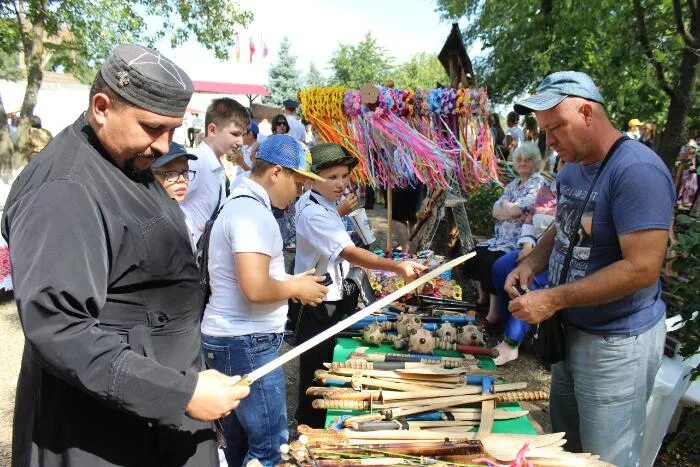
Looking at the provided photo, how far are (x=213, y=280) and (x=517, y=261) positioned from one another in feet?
8.79

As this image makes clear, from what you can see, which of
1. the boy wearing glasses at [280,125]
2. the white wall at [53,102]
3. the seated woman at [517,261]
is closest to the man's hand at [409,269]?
the seated woman at [517,261]

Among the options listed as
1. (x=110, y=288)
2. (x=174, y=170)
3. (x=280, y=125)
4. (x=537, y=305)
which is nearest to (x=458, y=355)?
(x=537, y=305)

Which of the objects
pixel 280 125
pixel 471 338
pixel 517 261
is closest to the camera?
pixel 471 338

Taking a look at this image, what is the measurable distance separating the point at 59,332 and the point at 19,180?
1.35 feet

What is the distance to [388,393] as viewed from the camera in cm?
217

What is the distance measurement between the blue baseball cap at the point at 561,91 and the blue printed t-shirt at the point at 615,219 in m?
0.25

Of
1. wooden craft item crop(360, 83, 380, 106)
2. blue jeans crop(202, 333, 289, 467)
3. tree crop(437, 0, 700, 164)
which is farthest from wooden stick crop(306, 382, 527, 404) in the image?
wooden craft item crop(360, 83, 380, 106)

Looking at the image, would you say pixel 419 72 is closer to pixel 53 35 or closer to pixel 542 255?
pixel 53 35

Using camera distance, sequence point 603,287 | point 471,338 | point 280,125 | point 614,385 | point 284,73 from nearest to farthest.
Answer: point 603,287 → point 614,385 → point 471,338 → point 280,125 → point 284,73

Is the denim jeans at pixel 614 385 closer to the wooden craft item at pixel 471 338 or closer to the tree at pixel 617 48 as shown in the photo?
the wooden craft item at pixel 471 338

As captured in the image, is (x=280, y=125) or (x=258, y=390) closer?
(x=258, y=390)

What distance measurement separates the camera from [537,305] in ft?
6.02

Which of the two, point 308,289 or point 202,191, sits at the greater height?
point 202,191

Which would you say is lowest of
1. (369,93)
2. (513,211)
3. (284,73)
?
(513,211)
